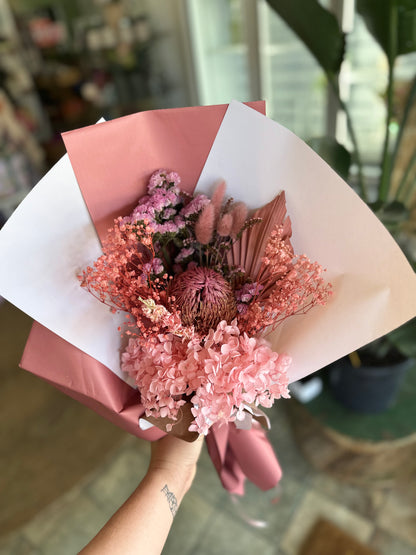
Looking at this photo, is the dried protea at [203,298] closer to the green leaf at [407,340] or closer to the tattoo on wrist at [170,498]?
the tattoo on wrist at [170,498]

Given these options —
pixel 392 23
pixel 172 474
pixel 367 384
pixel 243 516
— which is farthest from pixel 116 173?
pixel 243 516

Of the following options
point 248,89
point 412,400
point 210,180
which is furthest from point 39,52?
point 412,400

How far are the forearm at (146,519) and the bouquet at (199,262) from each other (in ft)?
0.59

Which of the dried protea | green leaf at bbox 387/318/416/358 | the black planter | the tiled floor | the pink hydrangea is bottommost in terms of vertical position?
the tiled floor

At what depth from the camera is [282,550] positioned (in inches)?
49.0

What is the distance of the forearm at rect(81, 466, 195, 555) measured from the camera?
618mm

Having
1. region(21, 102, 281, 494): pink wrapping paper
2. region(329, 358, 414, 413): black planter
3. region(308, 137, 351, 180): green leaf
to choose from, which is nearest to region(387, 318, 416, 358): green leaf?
region(329, 358, 414, 413): black planter

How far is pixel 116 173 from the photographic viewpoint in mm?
576

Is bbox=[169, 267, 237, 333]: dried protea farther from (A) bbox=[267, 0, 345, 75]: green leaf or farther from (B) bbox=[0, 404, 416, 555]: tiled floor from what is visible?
(B) bbox=[0, 404, 416, 555]: tiled floor

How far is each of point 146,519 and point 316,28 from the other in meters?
1.08

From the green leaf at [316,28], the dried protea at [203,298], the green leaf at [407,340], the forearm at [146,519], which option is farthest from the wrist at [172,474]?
the green leaf at [316,28]

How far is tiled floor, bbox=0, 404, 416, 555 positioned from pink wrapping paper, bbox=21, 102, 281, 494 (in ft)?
3.04

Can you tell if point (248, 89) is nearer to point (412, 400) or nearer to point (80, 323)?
point (412, 400)

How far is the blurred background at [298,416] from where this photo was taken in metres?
1.00
